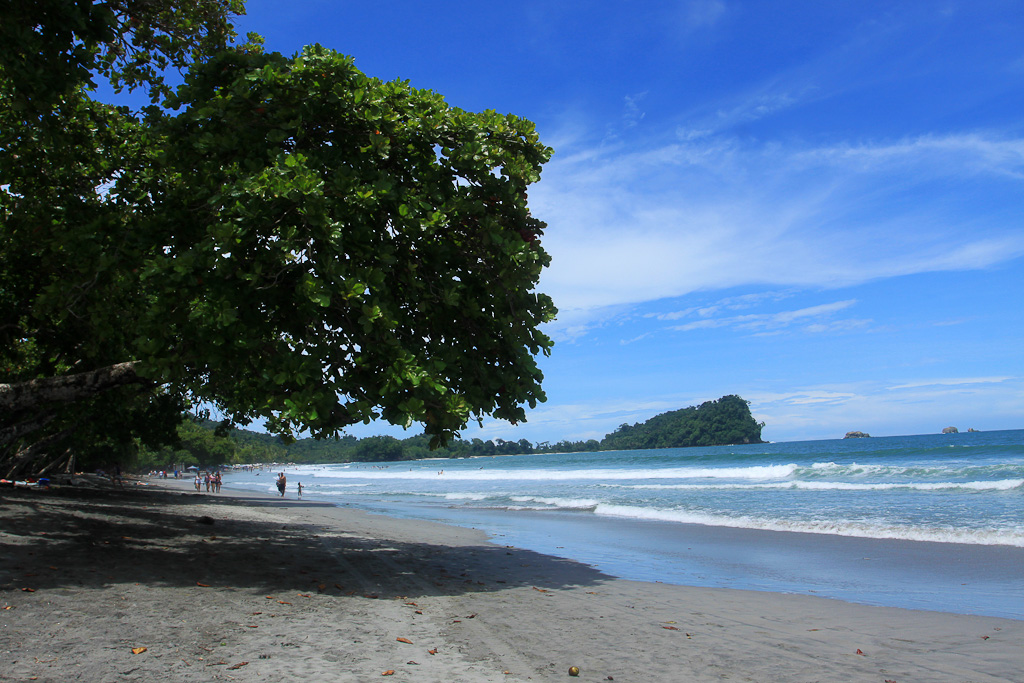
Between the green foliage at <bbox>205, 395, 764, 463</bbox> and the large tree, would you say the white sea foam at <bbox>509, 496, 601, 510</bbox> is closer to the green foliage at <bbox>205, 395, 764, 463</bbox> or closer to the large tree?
the large tree

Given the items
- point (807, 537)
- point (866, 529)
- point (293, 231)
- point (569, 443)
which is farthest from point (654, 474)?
point (569, 443)

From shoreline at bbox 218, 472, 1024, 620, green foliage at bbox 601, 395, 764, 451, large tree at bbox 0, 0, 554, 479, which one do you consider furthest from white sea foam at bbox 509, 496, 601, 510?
green foliage at bbox 601, 395, 764, 451

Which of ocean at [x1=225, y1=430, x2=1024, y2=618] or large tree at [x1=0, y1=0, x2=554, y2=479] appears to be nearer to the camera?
large tree at [x1=0, y1=0, x2=554, y2=479]

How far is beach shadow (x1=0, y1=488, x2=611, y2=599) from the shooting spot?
7668 mm

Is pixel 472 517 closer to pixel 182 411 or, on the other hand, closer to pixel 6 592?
pixel 182 411

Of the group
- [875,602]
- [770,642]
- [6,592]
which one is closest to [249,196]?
[6,592]

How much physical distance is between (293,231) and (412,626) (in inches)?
174

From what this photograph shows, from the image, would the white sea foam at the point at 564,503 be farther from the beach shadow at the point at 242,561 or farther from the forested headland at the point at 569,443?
the forested headland at the point at 569,443

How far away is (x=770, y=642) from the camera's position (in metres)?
6.31

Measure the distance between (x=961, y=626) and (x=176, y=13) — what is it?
44.7 ft

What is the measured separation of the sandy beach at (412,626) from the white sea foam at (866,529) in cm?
735

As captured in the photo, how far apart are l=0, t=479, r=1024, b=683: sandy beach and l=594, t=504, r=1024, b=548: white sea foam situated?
24.1ft

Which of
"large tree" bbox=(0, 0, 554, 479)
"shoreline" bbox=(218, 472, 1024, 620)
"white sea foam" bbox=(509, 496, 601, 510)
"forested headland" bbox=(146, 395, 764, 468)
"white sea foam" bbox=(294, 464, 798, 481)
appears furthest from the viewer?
"forested headland" bbox=(146, 395, 764, 468)

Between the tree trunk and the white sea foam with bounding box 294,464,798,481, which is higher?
the tree trunk
